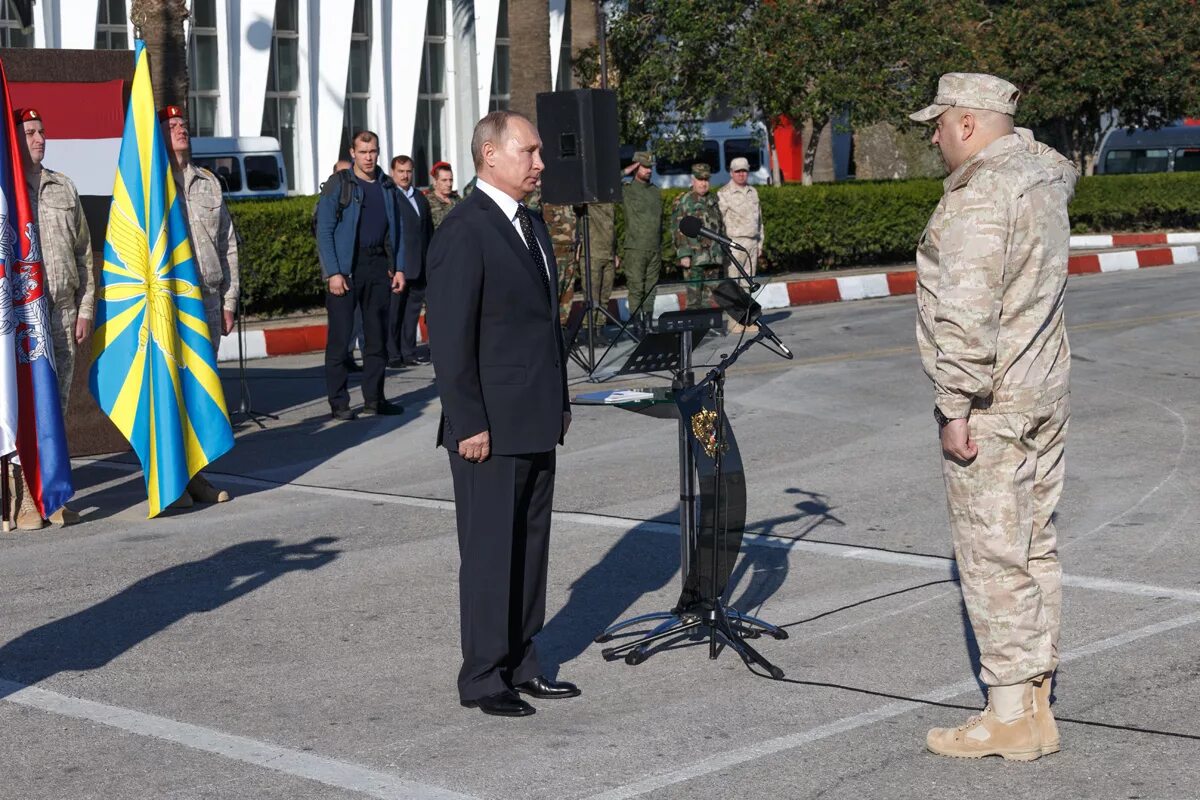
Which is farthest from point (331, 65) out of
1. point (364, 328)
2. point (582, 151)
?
point (364, 328)

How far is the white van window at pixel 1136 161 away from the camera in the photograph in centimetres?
4728

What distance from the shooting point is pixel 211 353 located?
9789 millimetres

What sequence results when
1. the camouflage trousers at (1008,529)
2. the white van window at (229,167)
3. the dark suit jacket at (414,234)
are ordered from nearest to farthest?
the camouflage trousers at (1008,529)
the dark suit jacket at (414,234)
the white van window at (229,167)

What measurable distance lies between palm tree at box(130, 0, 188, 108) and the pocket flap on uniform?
13.9 m

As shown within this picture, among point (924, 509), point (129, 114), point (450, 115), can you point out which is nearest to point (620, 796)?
point (924, 509)

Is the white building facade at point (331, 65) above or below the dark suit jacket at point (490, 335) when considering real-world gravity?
above

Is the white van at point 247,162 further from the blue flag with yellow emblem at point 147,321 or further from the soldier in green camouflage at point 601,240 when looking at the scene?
the blue flag with yellow emblem at point 147,321

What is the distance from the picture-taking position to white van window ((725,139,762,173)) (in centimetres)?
4131

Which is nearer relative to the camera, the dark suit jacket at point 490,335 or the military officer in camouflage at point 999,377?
the military officer in camouflage at point 999,377

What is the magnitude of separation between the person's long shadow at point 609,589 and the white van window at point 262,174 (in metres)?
28.7

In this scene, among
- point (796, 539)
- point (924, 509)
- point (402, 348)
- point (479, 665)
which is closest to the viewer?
point (479, 665)

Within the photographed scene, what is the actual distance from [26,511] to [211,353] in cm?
137

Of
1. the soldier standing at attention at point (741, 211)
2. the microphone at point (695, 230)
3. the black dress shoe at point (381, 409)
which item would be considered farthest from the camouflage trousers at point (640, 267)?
the microphone at point (695, 230)

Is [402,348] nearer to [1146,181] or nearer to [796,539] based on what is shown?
[796,539]
